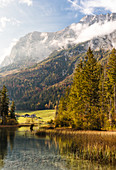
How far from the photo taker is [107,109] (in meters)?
52.3

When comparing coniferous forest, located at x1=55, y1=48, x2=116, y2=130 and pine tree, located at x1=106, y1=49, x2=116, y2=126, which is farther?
Answer: pine tree, located at x1=106, y1=49, x2=116, y2=126

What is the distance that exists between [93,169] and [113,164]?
2.27 meters

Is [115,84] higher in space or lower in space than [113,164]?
higher

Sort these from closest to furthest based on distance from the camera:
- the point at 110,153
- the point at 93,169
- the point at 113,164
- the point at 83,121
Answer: the point at 93,169
the point at 113,164
the point at 110,153
the point at 83,121

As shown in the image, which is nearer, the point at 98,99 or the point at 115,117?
the point at 115,117

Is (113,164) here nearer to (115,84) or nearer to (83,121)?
(83,121)

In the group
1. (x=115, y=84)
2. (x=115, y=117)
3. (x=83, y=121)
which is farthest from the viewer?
(x=115, y=84)

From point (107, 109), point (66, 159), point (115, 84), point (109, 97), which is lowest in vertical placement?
point (66, 159)

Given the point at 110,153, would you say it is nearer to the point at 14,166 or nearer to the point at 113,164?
the point at 113,164

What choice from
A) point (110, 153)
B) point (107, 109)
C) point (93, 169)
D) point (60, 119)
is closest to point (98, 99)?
point (107, 109)

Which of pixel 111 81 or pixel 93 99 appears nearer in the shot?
pixel 93 99

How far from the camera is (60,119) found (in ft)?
217

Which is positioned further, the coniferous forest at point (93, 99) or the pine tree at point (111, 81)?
the pine tree at point (111, 81)

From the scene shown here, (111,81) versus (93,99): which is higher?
(111,81)
